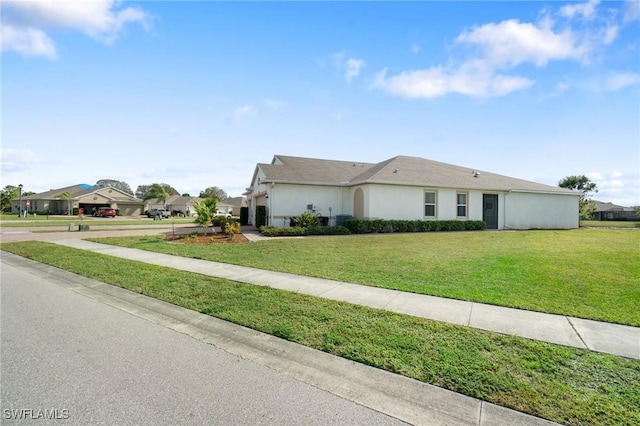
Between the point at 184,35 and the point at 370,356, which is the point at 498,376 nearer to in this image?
the point at 370,356

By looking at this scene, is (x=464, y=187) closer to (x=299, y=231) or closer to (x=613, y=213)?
(x=299, y=231)

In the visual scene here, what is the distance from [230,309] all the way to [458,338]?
3511mm

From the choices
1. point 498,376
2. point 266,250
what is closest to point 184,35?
point 266,250

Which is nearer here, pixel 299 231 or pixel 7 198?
pixel 299 231

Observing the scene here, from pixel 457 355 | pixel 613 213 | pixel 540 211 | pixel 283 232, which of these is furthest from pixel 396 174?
pixel 613 213

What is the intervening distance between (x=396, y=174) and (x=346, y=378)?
59.0 feet

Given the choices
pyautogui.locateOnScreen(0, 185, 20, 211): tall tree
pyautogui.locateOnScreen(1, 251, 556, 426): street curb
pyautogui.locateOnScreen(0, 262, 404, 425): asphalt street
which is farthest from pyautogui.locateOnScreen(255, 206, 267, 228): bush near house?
pyautogui.locateOnScreen(0, 185, 20, 211): tall tree

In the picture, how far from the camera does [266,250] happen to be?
1190cm

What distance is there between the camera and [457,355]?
3590 mm

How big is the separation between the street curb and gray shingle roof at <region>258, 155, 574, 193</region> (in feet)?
49.0

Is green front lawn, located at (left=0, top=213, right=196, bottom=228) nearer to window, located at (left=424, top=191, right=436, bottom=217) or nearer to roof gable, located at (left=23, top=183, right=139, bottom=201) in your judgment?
roof gable, located at (left=23, top=183, right=139, bottom=201)

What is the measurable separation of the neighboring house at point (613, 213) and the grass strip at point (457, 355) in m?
77.3

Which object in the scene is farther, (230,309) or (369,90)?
(369,90)

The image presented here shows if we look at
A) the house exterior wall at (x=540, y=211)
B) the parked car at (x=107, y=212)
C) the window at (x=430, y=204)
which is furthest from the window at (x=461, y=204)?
the parked car at (x=107, y=212)
